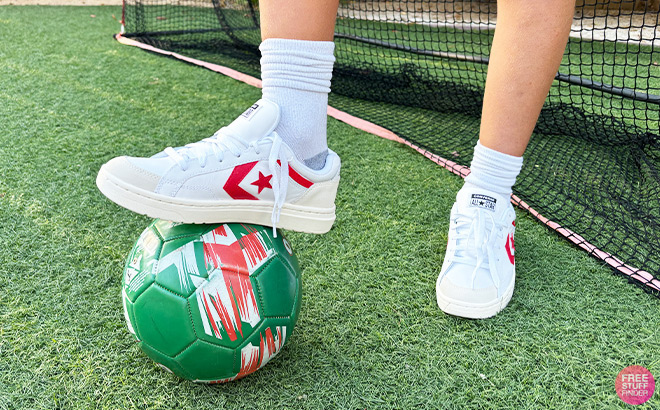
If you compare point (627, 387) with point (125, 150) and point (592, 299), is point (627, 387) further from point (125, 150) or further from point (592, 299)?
point (125, 150)

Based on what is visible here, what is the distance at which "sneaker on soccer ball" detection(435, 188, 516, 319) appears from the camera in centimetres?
130

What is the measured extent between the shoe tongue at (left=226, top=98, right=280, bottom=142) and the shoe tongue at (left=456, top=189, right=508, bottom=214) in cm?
60

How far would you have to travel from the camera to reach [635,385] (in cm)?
111

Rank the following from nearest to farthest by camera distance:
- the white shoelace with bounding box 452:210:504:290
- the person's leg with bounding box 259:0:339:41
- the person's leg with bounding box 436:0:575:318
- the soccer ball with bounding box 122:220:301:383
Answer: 1. the soccer ball with bounding box 122:220:301:383
2. the person's leg with bounding box 259:0:339:41
3. the person's leg with bounding box 436:0:575:318
4. the white shoelace with bounding box 452:210:504:290

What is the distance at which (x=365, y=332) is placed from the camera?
49.5 inches

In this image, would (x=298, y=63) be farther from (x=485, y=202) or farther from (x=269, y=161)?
(x=485, y=202)

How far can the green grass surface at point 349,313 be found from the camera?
1077 mm

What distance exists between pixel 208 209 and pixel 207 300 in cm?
19

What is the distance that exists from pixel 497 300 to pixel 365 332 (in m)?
0.35

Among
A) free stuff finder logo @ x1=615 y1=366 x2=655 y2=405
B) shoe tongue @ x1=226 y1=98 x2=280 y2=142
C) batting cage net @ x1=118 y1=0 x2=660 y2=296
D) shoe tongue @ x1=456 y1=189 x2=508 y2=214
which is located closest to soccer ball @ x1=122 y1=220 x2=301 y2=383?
shoe tongue @ x1=226 y1=98 x2=280 y2=142

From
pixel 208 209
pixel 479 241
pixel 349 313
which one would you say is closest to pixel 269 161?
pixel 208 209

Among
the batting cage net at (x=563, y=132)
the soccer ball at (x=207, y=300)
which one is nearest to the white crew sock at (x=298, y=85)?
the soccer ball at (x=207, y=300)

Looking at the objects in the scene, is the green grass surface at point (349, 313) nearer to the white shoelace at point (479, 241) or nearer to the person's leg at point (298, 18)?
the white shoelace at point (479, 241)

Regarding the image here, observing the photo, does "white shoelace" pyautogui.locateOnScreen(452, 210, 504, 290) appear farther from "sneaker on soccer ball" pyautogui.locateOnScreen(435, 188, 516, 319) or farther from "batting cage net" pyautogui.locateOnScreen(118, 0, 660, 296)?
"batting cage net" pyautogui.locateOnScreen(118, 0, 660, 296)
